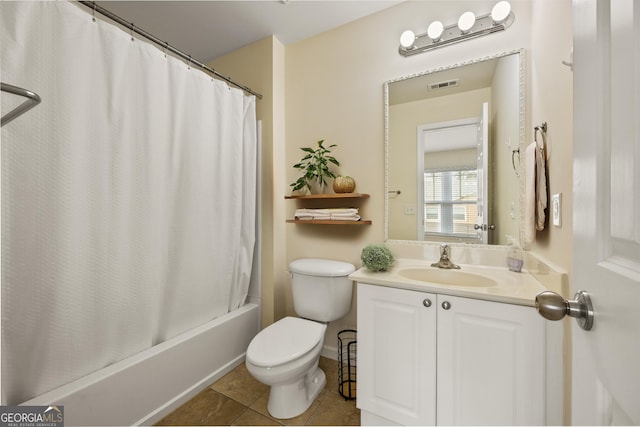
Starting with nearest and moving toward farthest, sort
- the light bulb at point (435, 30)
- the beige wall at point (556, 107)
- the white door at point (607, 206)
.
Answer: the white door at point (607, 206), the beige wall at point (556, 107), the light bulb at point (435, 30)

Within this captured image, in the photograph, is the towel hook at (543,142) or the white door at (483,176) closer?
the towel hook at (543,142)

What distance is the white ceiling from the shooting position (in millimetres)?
1690

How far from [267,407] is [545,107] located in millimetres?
2033

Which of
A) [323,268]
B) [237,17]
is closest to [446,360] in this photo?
[323,268]

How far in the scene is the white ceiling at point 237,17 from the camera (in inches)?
66.6

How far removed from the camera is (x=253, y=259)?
81.0 inches

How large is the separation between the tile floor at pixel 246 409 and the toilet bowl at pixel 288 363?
0.05m

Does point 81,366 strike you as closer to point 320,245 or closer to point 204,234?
point 204,234

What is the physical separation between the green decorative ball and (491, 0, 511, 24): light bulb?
1.39 m

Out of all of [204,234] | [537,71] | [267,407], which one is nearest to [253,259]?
[204,234]

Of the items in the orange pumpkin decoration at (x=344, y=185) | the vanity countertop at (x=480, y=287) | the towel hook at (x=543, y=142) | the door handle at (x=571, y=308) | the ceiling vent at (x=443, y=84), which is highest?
the ceiling vent at (x=443, y=84)

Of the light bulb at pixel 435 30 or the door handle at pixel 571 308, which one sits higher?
the light bulb at pixel 435 30

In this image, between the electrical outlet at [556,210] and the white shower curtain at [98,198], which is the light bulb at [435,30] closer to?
the electrical outlet at [556,210]

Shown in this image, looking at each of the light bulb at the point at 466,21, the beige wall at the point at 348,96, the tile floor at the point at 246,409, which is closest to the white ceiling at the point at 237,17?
the beige wall at the point at 348,96
